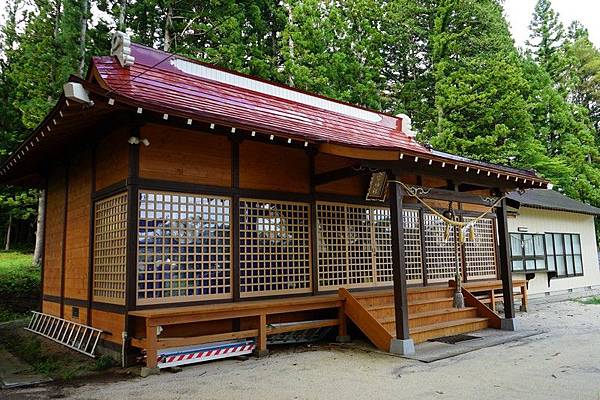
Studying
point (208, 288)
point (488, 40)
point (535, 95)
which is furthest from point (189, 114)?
point (535, 95)

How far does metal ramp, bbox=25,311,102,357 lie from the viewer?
21.5ft

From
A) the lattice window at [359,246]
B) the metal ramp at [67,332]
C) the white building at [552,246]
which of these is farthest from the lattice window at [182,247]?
the white building at [552,246]

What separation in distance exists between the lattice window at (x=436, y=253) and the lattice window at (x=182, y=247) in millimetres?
4820

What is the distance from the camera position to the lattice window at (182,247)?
595 cm

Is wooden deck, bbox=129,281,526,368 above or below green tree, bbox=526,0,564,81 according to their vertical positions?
below

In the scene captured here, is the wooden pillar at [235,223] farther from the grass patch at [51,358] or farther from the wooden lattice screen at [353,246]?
the grass patch at [51,358]

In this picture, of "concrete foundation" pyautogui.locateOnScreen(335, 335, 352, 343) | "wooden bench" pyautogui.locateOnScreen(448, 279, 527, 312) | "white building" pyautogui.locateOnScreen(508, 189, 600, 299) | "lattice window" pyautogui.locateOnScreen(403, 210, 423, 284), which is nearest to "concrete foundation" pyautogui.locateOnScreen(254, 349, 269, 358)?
"concrete foundation" pyautogui.locateOnScreen(335, 335, 352, 343)

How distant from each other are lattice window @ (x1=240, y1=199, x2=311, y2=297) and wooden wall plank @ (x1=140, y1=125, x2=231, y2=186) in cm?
64

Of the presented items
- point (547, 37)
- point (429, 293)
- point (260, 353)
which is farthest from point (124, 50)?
point (547, 37)

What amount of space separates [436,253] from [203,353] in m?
5.85

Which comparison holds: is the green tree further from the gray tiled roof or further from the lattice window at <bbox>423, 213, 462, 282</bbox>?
the lattice window at <bbox>423, 213, 462, 282</bbox>

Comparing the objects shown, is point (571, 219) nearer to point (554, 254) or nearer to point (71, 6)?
point (554, 254)

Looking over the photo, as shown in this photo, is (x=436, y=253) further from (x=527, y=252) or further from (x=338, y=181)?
(x=527, y=252)

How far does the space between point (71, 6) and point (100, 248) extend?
33.2 feet
